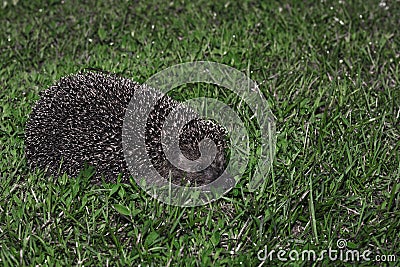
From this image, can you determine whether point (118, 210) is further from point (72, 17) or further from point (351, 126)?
point (72, 17)

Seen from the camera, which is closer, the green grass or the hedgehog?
the green grass

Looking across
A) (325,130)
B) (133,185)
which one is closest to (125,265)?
(133,185)

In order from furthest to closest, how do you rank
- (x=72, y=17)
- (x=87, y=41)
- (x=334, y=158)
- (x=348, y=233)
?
(x=72, y=17) → (x=87, y=41) → (x=334, y=158) → (x=348, y=233)

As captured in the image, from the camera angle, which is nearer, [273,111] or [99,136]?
[99,136]

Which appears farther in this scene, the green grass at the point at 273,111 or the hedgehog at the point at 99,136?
the hedgehog at the point at 99,136
